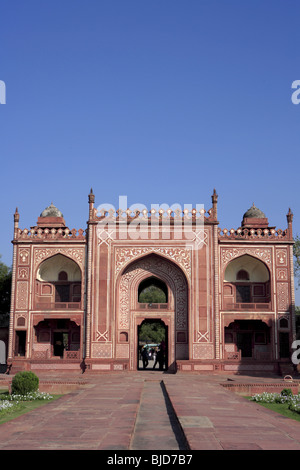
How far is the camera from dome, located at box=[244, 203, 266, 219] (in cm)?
2723

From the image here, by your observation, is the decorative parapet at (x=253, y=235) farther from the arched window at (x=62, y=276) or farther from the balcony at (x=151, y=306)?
the arched window at (x=62, y=276)

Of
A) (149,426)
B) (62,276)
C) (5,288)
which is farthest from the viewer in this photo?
(5,288)

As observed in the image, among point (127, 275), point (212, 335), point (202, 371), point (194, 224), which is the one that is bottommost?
point (202, 371)

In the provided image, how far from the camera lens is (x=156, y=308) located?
Answer: 24219mm

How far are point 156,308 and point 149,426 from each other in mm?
15803

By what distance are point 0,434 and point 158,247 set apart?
55.9 feet

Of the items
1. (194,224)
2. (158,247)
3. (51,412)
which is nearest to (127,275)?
(158,247)

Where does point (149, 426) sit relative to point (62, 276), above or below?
below

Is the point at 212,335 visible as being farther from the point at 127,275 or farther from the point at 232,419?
the point at 232,419

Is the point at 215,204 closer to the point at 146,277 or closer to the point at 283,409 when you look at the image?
the point at 146,277

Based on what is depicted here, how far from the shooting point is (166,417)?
9492mm

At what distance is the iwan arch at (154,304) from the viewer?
23.2m

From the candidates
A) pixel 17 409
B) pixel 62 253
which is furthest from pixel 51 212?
pixel 17 409
